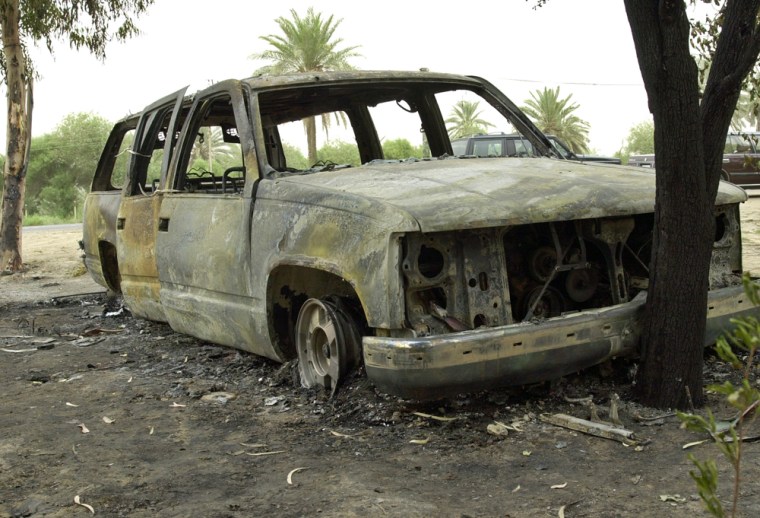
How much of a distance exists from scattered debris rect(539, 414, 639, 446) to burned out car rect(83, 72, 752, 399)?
198 mm

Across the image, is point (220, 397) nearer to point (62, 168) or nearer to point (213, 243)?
point (213, 243)

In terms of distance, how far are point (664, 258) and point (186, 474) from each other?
7.61ft

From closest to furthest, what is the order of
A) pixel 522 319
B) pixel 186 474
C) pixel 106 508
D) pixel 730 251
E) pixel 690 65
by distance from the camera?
pixel 106 508
pixel 186 474
pixel 690 65
pixel 522 319
pixel 730 251

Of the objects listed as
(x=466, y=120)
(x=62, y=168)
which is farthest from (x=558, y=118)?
(x=62, y=168)

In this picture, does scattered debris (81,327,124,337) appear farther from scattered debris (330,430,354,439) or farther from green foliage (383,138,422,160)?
scattered debris (330,430,354,439)

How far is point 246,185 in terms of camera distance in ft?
16.3

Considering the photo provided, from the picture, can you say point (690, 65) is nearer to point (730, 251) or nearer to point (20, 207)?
point (730, 251)

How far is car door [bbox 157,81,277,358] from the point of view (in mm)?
4977

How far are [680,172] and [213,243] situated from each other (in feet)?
8.68

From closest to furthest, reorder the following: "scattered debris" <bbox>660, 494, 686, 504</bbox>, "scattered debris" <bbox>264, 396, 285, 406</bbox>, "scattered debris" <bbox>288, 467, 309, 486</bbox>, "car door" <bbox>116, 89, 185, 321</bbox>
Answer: "scattered debris" <bbox>660, 494, 686, 504</bbox>, "scattered debris" <bbox>288, 467, 309, 486</bbox>, "scattered debris" <bbox>264, 396, 285, 406</bbox>, "car door" <bbox>116, 89, 185, 321</bbox>

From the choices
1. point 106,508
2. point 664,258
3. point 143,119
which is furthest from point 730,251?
point 143,119

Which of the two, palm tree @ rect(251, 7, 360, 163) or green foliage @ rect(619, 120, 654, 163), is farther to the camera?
green foliage @ rect(619, 120, 654, 163)

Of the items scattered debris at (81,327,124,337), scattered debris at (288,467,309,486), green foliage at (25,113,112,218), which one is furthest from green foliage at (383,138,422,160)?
green foliage at (25,113,112,218)

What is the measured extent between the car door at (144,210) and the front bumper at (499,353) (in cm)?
276
